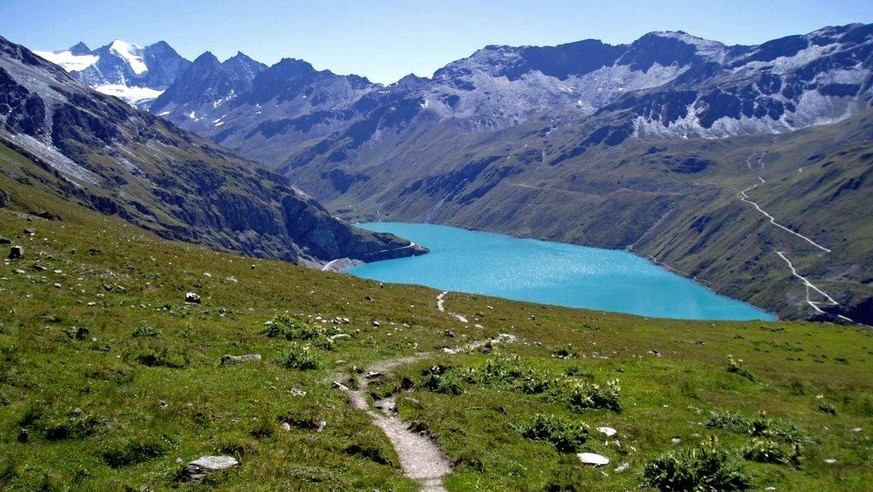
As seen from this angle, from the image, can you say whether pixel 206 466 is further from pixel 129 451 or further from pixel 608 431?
pixel 608 431

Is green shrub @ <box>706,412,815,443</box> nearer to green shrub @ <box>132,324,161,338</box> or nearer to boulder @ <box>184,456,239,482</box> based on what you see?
boulder @ <box>184,456,239,482</box>

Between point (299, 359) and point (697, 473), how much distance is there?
1643 centimetres

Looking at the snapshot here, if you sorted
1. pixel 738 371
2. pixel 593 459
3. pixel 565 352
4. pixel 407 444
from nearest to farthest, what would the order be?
pixel 593 459
pixel 407 444
pixel 738 371
pixel 565 352

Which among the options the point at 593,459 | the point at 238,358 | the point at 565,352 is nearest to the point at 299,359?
the point at 238,358

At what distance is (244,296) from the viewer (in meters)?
38.4

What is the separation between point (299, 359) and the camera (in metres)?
25.3

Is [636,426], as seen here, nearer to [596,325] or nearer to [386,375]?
[386,375]

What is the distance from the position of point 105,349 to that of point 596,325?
51.3 metres

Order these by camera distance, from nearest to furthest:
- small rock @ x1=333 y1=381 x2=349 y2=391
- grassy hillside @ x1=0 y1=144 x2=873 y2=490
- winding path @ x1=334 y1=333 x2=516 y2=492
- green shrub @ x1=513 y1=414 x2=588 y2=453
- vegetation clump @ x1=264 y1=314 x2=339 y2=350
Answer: grassy hillside @ x1=0 y1=144 x2=873 y2=490 < winding path @ x1=334 y1=333 x2=516 y2=492 < green shrub @ x1=513 y1=414 x2=588 y2=453 < small rock @ x1=333 y1=381 x2=349 y2=391 < vegetation clump @ x1=264 y1=314 x2=339 y2=350

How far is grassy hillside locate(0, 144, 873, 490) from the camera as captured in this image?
1509 cm

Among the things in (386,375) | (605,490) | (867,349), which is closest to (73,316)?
(386,375)

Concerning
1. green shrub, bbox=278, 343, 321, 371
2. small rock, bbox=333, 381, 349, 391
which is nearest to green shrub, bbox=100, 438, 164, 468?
small rock, bbox=333, 381, 349, 391

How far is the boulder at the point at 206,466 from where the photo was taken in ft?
46.3

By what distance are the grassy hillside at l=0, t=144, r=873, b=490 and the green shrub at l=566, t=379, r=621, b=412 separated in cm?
7
